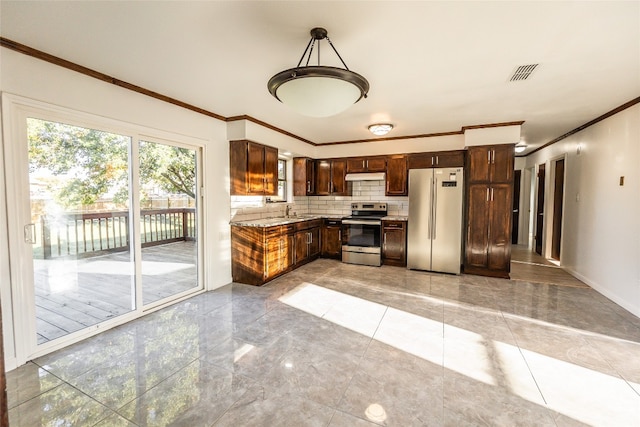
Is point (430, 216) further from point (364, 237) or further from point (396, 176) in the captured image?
point (364, 237)

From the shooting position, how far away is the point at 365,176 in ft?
18.8

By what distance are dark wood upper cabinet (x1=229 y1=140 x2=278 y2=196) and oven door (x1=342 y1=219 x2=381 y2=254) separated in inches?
73.0

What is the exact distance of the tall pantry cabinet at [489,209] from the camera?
181 inches

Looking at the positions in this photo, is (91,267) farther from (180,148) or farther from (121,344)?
(180,148)

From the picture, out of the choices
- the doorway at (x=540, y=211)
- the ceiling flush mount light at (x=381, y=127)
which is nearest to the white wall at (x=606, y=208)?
the doorway at (x=540, y=211)

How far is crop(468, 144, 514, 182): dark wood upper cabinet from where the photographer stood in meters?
4.57

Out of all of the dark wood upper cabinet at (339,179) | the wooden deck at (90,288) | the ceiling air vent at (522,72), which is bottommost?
the wooden deck at (90,288)

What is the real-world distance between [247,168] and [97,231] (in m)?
1.98

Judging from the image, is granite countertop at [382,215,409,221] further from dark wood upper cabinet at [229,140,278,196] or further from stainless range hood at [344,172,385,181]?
dark wood upper cabinet at [229,140,278,196]

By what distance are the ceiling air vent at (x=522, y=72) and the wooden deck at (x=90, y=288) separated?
426 cm

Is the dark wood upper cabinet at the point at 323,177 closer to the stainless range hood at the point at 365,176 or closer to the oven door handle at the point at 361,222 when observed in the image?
the stainless range hood at the point at 365,176

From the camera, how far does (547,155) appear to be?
626 centimetres

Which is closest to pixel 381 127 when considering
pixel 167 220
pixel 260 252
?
pixel 260 252

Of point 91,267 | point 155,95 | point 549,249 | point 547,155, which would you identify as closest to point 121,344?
point 91,267
